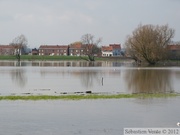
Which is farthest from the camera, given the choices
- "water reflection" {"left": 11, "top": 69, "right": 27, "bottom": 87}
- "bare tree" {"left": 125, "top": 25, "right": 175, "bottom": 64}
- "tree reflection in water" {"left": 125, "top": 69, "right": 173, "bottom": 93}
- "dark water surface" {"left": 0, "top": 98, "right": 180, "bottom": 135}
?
"bare tree" {"left": 125, "top": 25, "right": 175, "bottom": 64}

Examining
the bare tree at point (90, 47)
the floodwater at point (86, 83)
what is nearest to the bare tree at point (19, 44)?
the bare tree at point (90, 47)

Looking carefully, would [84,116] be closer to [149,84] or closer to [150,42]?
[149,84]

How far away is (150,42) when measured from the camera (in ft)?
370

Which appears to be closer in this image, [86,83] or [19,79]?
[86,83]

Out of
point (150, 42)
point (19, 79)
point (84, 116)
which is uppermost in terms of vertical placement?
point (150, 42)

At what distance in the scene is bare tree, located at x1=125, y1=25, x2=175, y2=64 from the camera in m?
113

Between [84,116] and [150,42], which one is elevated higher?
[150,42]

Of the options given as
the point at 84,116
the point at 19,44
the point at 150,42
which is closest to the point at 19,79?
the point at 84,116

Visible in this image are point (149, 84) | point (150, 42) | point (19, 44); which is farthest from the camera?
point (19, 44)

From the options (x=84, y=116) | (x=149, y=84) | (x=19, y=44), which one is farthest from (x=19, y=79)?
(x=19, y=44)

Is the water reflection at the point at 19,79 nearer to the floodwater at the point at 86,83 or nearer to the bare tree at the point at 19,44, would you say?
the floodwater at the point at 86,83

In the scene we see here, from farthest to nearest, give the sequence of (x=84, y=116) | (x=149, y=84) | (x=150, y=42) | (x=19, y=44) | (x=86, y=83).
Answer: (x=19, y=44)
(x=150, y=42)
(x=86, y=83)
(x=149, y=84)
(x=84, y=116)

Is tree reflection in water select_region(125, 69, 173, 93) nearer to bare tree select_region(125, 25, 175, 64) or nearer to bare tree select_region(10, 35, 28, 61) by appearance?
bare tree select_region(125, 25, 175, 64)

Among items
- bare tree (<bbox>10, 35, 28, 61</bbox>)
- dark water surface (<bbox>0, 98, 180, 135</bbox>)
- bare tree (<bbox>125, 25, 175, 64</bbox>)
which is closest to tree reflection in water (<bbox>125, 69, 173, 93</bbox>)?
dark water surface (<bbox>0, 98, 180, 135</bbox>)
